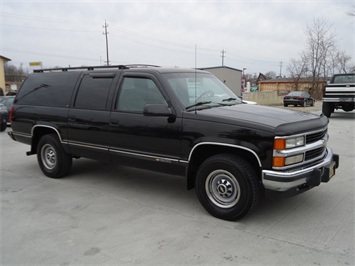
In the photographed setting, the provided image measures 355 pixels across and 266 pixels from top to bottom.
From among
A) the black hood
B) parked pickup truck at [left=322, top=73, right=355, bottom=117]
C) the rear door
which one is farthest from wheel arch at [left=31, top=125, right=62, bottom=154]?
parked pickup truck at [left=322, top=73, right=355, bottom=117]

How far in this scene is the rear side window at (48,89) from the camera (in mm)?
5809

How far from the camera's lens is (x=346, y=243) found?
3486 millimetres

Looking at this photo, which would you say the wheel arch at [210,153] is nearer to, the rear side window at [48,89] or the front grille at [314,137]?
the front grille at [314,137]

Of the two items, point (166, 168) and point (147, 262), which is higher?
point (166, 168)

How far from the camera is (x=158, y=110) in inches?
171

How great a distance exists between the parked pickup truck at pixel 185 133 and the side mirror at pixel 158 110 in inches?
0.5

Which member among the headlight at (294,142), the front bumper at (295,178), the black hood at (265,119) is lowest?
the front bumper at (295,178)

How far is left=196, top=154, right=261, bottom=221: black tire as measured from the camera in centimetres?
388

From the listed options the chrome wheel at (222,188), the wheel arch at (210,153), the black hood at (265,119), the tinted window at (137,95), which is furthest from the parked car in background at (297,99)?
the chrome wheel at (222,188)

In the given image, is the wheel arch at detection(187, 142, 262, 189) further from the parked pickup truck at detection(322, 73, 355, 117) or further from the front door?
the parked pickup truck at detection(322, 73, 355, 117)

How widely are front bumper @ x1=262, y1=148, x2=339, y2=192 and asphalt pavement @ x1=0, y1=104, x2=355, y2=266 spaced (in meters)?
0.52

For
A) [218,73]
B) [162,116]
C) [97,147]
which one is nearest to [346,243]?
[162,116]

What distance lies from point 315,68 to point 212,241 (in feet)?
141

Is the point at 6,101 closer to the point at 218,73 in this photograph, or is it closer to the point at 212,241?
the point at 212,241
